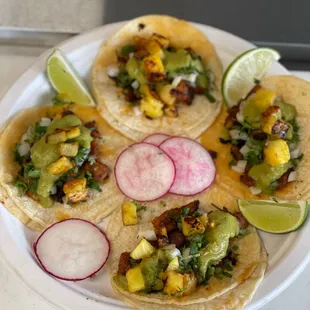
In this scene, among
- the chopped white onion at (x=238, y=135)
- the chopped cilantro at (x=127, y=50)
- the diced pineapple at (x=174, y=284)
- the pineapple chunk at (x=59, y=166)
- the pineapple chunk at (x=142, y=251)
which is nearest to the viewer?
the diced pineapple at (x=174, y=284)

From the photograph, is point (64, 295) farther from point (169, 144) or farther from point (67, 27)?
point (67, 27)

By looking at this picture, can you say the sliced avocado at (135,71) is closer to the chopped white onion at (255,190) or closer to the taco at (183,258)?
the taco at (183,258)

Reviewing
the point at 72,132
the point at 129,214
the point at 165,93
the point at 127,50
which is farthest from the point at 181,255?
the point at 127,50

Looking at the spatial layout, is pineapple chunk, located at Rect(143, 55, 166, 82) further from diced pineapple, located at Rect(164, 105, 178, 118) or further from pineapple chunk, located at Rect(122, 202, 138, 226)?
pineapple chunk, located at Rect(122, 202, 138, 226)

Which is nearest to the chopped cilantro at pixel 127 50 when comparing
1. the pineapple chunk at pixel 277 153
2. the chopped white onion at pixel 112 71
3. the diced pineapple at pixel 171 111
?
the chopped white onion at pixel 112 71

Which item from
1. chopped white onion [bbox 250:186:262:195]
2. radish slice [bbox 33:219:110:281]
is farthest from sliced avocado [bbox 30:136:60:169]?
chopped white onion [bbox 250:186:262:195]

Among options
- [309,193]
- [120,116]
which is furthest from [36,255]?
[309,193]

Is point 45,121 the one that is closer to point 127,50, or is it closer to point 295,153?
point 127,50
